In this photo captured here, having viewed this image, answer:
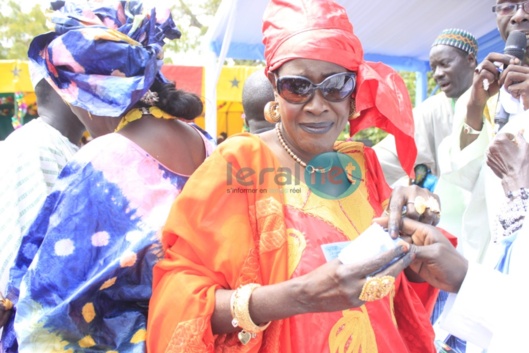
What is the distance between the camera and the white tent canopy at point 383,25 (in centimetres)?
625

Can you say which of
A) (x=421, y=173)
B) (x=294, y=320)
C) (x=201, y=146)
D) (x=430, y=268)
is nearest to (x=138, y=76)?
(x=201, y=146)

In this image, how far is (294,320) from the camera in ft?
5.07

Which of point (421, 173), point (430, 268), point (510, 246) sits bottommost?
point (421, 173)

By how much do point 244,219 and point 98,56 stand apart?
36.9 inches

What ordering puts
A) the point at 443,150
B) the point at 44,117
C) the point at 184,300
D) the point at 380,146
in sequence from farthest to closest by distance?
the point at 380,146 < the point at 443,150 < the point at 44,117 < the point at 184,300

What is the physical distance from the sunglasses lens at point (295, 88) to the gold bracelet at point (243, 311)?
2.16 ft

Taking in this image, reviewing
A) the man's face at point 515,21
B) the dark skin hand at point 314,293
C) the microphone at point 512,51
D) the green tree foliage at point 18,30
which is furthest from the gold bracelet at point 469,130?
the green tree foliage at point 18,30

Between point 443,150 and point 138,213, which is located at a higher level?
point 138,213

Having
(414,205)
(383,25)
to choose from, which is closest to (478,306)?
(414,205)

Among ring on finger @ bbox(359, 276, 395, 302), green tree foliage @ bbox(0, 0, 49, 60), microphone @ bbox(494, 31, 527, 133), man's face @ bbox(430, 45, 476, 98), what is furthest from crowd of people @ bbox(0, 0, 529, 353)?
green tree foliage @ bbox(0, 0, 49, 60)

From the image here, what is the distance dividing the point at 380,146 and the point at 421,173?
1.35 ft

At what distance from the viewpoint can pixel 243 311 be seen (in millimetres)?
1433

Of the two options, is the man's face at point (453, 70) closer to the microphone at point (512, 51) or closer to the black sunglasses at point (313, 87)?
the microphone at point (512, 51)

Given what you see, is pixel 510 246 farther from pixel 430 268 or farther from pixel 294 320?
pixel 294 320
